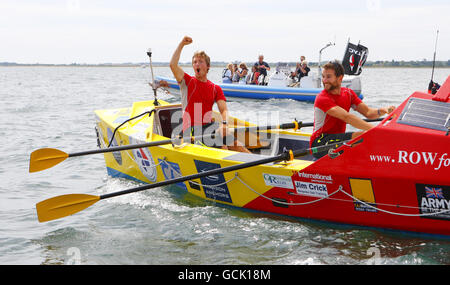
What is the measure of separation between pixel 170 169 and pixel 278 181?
1.62 meters

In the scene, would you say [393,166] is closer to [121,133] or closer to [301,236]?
[301,236]

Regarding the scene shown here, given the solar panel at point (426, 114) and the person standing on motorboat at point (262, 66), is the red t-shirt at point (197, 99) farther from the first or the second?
the person standing on motorboat at point (262, 66)

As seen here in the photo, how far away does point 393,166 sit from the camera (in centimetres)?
399

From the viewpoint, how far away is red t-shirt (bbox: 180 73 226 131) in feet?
18.5

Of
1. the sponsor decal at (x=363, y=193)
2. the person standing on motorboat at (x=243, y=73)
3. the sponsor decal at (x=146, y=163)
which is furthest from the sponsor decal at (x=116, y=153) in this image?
the person standing on motorboat at (x=243, y=73)

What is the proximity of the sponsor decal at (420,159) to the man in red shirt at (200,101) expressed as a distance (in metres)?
2.23

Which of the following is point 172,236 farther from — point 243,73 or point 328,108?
point 243,73

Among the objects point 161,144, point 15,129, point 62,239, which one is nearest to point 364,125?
point 161,144

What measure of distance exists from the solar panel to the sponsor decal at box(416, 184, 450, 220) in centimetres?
50

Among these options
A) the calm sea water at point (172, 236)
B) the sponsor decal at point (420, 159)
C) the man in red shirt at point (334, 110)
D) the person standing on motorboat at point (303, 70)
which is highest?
the person standing on motorboat at point (303, 70)

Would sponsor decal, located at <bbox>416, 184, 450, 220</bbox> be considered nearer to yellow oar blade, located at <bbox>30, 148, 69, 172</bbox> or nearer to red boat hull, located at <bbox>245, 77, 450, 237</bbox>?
red boat hull, located at <bbox>245, 77, 450, 237</bbox>

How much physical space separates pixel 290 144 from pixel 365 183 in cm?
214

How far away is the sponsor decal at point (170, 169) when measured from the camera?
561 centimetres

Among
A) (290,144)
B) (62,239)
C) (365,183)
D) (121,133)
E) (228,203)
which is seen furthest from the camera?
(121,133)
